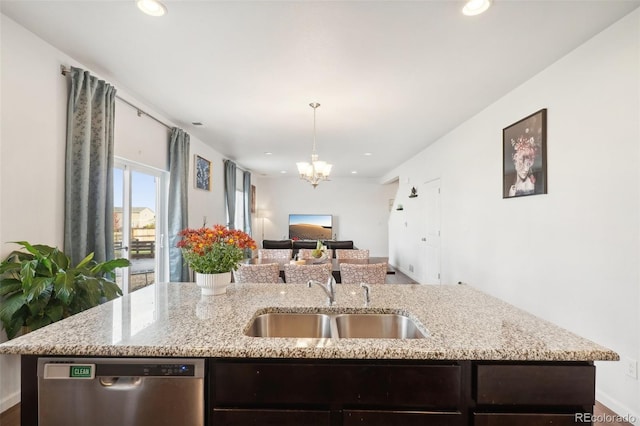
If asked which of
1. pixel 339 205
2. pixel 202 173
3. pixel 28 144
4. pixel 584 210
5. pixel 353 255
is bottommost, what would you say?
pixel 353 255

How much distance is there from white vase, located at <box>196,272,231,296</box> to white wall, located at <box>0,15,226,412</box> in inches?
56.2

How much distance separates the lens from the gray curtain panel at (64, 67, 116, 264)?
95.5 inches

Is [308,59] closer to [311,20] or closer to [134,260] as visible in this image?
[311,20]

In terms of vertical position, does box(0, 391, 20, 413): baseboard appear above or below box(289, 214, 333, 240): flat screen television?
below

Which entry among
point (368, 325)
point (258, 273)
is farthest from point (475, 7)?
point (258, 273)

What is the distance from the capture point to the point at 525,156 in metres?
2.92

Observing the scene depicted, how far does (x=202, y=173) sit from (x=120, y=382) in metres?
4.48

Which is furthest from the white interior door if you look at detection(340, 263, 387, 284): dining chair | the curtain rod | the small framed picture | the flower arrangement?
the curtain rod

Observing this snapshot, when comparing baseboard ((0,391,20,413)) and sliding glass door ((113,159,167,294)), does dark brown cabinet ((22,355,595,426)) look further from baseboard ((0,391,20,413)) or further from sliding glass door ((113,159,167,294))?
sliding glass door ((113,159,167,294))

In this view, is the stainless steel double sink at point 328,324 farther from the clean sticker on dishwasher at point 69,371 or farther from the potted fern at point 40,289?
the potted fern at point 40,289

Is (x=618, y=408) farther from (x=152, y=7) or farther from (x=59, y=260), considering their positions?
(x=152, y=7)

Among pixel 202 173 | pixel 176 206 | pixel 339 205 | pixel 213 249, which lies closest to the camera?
pixel 213 249

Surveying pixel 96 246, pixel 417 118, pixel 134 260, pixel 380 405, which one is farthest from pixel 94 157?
pixel 417 118

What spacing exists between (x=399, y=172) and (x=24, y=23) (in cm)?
689
